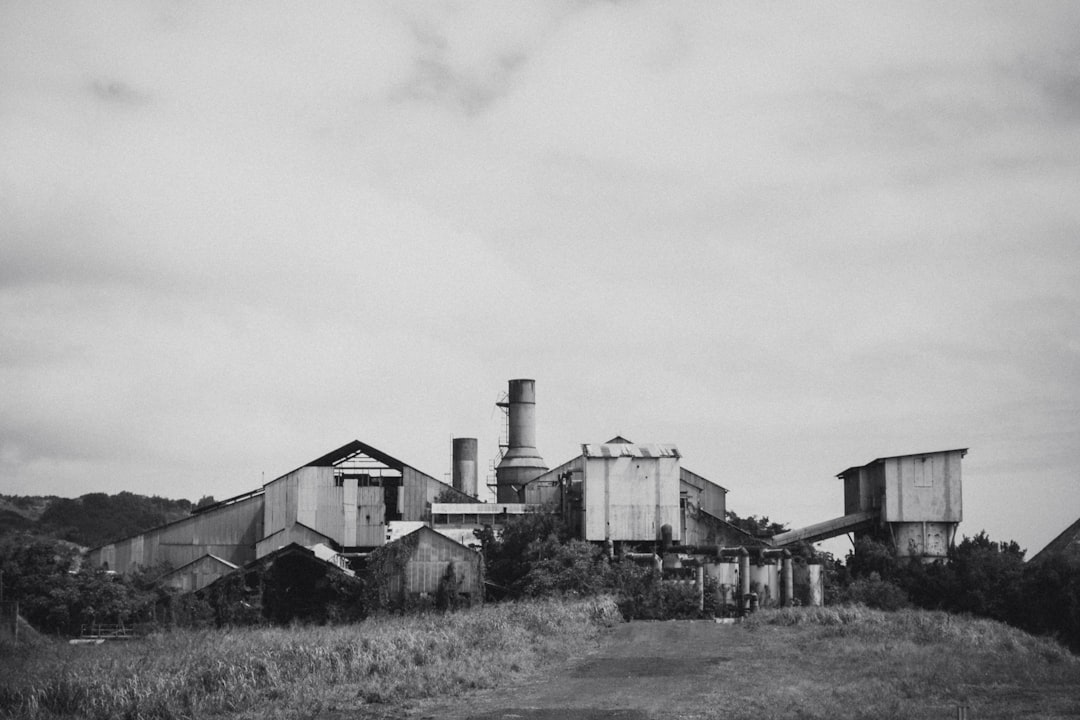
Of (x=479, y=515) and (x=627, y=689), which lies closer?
(x=627, y=689)

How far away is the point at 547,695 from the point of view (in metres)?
17.5

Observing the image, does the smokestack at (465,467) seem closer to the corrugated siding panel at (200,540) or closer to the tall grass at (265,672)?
the corrugated siding panel at (200,540)

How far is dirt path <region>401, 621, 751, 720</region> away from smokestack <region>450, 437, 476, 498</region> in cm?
3957

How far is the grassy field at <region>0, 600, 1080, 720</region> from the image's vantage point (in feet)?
52.2

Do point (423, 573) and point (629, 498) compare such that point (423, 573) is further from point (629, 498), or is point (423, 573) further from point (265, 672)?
point (265, 672)

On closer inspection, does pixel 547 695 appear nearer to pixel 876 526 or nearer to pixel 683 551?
pixel 683 551

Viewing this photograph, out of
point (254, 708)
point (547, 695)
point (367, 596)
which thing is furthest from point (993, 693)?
point (367, 596)

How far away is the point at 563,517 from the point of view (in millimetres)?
51000

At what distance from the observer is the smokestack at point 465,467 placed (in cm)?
6612

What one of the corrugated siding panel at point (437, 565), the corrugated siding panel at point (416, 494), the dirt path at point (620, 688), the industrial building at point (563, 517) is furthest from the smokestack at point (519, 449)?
the dirt path at point (620, 688)

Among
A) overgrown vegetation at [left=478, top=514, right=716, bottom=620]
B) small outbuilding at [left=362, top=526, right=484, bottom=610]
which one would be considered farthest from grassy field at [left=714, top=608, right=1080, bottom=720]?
small outbuilding at [left=362, top=526, right=484, bottom=610]

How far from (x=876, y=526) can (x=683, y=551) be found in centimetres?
1064

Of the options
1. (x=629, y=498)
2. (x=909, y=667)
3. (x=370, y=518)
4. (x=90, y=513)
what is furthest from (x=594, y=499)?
(x=90, y=513)

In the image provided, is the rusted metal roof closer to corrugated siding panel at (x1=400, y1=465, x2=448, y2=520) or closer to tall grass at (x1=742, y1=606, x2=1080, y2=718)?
corrugated siding panel at (x1=400, y1=465, x2=448, y2=520)
